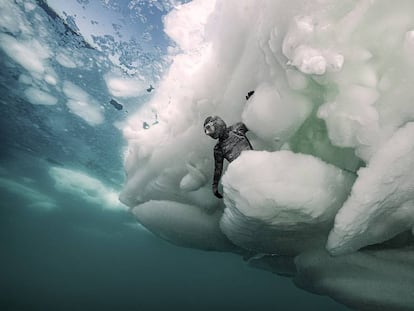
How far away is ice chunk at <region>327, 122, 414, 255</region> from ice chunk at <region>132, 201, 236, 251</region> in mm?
2772

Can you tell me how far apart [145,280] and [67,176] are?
10026 centimetres

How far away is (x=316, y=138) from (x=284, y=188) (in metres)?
0.91

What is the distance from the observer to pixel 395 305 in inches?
180

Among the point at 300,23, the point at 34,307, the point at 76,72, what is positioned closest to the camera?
the point at 300,23

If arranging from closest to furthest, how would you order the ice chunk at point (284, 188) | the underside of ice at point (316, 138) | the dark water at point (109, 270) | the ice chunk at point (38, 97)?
the underside of ice at point (316, 138) → the ice chunk at point (284, 188) → the ice chunk at point (38, 97) → the dark water at point (109, 270)

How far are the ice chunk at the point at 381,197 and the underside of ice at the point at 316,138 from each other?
0.04 feet

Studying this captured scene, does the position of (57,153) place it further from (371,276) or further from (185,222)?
(371,276)

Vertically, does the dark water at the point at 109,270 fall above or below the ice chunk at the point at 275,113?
above

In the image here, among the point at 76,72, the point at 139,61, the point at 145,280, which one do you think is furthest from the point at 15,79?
the point at 145,280

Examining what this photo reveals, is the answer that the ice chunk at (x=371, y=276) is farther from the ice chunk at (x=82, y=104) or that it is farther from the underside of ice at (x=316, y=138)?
the ice chunk at (x=82, y=104)

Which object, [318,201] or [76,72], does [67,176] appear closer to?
[76,72]

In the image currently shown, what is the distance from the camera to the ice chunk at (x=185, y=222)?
5.94 meters

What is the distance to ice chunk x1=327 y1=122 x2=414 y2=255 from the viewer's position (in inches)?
115

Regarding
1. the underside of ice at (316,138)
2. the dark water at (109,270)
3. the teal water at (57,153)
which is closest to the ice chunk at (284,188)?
the underside of ice at (316,138)
